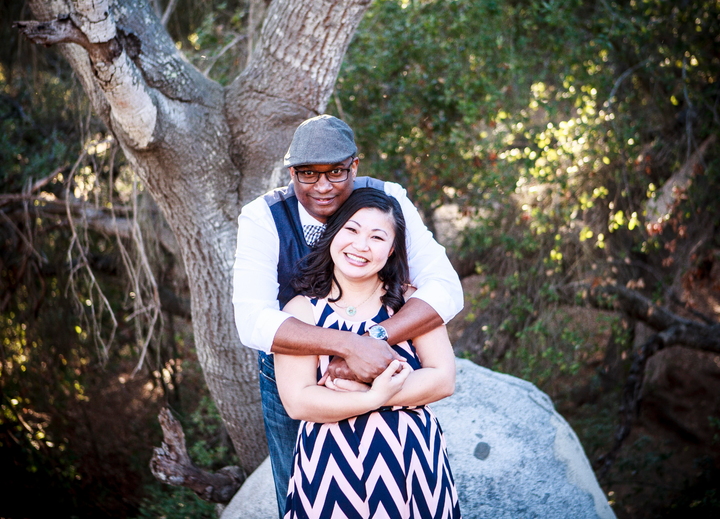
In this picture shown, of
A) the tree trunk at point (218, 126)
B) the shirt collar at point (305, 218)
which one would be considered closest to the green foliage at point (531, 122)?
the tree trunk at point (218, 126)

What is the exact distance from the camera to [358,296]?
225 cm

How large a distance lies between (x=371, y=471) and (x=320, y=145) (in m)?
1.22

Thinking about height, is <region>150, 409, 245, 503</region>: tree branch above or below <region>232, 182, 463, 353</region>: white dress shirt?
below

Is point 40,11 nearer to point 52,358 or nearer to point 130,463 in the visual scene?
point 52,358

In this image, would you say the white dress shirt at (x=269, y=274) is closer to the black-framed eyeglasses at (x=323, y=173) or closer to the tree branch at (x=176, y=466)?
the black-framed eyeglasses at (x=323, y=173)

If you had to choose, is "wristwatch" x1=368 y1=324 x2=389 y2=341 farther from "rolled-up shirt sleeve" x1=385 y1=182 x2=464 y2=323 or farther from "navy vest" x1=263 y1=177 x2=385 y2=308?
"navy vest" x1=263 y1=177 x2=385 y2=308

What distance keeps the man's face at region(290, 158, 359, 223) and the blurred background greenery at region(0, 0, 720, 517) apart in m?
2.77

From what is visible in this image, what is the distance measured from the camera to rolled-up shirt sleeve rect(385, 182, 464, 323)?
2277 mm

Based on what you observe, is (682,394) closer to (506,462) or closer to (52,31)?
(506,462)

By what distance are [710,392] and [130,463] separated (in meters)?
7.39

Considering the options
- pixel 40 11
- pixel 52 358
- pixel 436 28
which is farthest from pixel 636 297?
pixel 52 358

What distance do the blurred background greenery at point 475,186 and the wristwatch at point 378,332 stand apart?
3.02 meters

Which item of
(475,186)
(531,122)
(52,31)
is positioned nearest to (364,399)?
(52,31)

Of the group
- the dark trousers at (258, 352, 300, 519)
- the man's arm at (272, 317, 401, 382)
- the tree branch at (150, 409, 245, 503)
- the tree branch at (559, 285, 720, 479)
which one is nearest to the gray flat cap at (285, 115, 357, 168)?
the man's arm at (272, 317, 401, 382)
